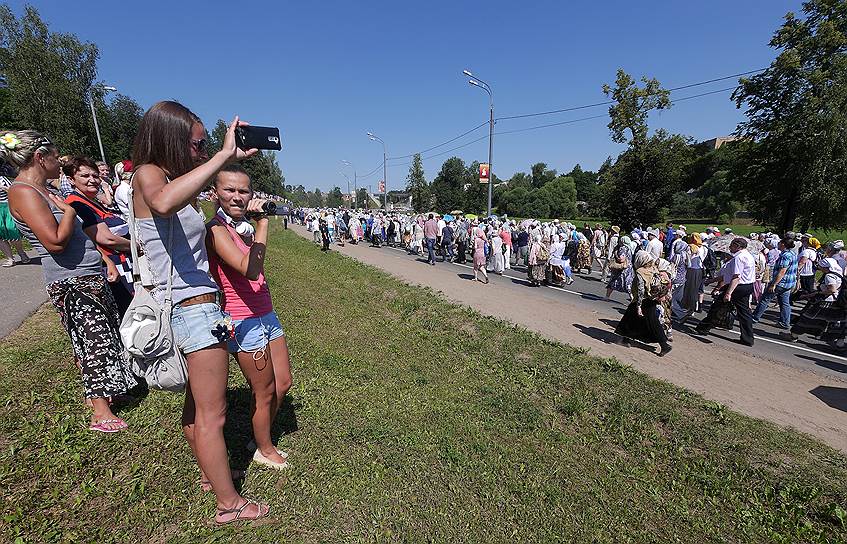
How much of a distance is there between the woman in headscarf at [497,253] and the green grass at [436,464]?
8.77 metres

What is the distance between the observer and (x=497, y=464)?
3033mm

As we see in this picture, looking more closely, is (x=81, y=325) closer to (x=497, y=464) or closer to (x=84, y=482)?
(x=84, y=482)

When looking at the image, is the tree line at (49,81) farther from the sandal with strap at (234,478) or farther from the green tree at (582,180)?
the green tree at (582,180)

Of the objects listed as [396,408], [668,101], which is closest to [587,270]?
[396,408]

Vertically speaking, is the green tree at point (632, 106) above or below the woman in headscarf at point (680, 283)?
above

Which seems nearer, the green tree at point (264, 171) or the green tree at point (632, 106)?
the green tree at point (632, 106)

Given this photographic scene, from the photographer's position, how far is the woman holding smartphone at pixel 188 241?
1.69m

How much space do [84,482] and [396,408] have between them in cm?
233

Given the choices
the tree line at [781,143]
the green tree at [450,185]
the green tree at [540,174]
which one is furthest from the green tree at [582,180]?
the tree line at [781,143]

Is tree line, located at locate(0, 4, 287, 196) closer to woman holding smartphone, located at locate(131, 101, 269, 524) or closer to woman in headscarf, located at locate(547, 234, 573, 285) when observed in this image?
woman in headscarf, located at locate(547, 234, 573, 285)

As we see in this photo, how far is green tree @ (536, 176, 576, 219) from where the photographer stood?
8181 cm

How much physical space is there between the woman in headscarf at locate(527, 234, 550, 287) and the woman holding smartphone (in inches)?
414

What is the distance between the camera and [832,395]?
4770 mm

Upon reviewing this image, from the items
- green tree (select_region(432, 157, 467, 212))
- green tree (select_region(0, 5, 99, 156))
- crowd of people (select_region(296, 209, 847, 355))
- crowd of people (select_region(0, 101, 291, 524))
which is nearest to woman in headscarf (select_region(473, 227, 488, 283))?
crowd of people (select_region(296, 209, 847, 355))
